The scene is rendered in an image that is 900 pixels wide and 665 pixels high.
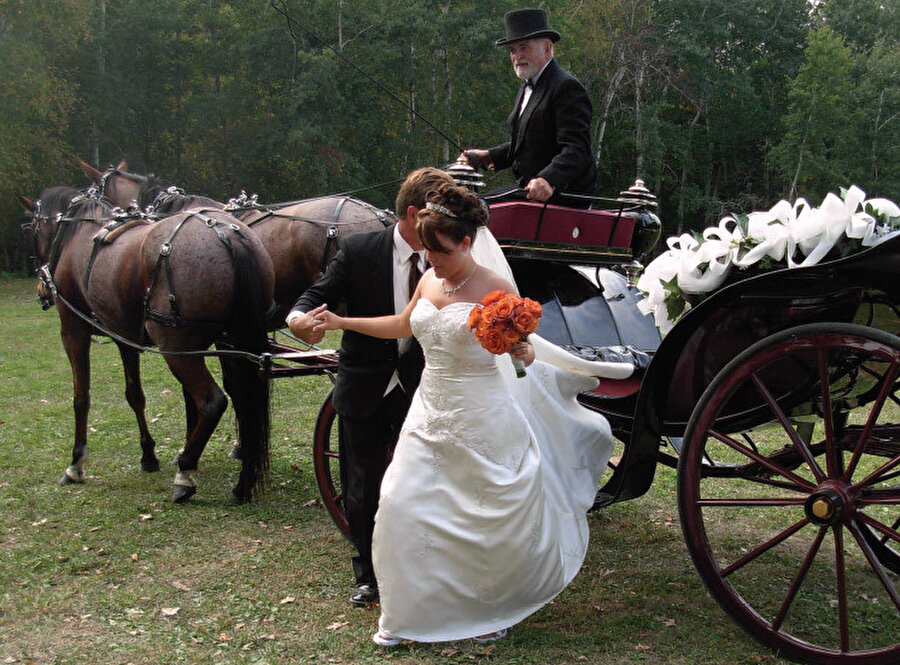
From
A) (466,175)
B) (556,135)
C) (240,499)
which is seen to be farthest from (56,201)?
(556,135)

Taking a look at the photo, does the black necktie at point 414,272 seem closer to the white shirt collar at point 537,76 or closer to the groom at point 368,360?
the groom at point 368,360

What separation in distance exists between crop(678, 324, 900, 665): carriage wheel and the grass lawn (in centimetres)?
33

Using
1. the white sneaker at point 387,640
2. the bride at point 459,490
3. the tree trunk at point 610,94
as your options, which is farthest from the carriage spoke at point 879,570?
the tree trunk at point 610,94

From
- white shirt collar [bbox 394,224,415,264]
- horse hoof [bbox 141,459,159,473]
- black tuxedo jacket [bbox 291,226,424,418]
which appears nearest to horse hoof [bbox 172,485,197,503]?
horse hoof [bbox 141,459,159,473]

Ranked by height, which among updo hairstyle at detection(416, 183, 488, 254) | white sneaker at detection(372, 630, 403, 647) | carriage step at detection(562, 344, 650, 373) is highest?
updo hairstyle at detection(416, 183, 488, 254)

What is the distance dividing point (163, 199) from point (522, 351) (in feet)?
15.2

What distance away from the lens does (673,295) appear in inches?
136

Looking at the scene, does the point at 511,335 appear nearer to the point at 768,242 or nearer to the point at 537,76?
the point at 768,242

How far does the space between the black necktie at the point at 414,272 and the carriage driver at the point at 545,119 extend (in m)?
0.57

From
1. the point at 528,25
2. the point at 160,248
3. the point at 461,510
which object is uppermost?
the point at 528,25

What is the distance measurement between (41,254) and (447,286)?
507cm

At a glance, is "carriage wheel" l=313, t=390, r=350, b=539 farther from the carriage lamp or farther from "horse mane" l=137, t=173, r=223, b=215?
"horse mane" l=137, t=173, r=223, b=215

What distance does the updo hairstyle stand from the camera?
10.2ft

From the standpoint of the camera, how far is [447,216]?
312 cm
